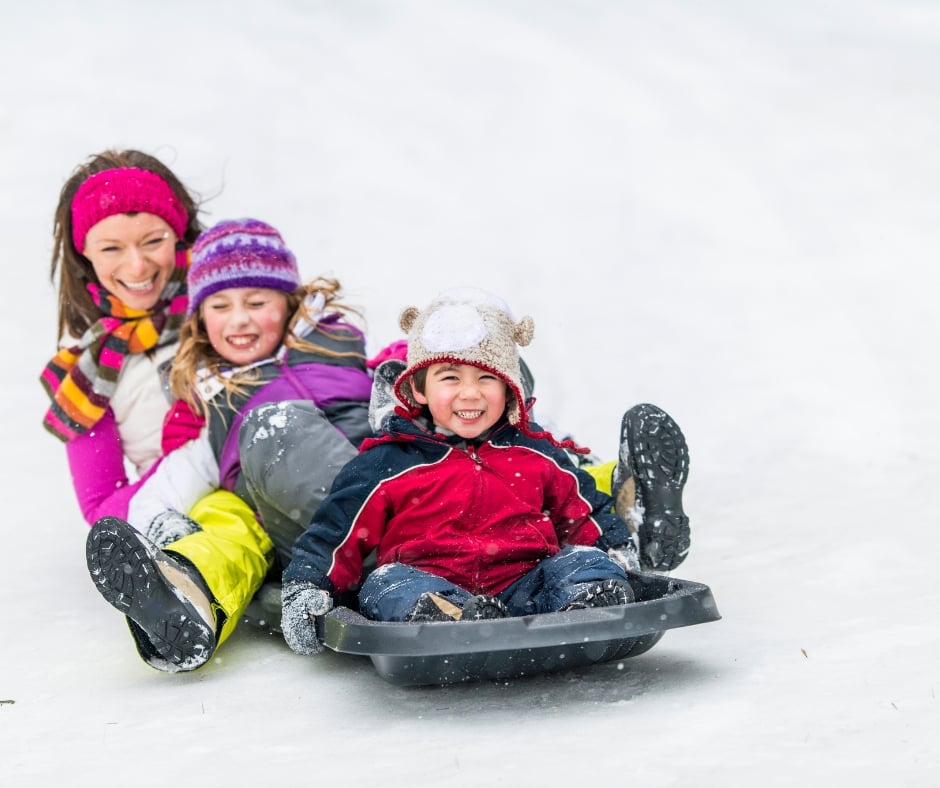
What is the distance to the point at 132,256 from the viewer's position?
13.6 feet

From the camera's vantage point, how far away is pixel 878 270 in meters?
6.90

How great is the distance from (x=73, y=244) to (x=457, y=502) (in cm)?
204

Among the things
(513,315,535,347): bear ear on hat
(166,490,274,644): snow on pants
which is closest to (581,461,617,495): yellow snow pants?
(513,315,535,347): bear ear on hat

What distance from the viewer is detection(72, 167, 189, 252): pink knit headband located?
4180 millimetres

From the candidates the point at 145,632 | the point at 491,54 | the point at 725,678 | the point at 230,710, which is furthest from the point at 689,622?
the point at 491,54

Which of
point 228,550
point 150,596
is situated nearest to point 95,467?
point 228,550

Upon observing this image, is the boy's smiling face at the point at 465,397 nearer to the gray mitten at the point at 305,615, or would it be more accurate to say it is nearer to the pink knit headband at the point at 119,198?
the gray mitten at the point at 305,615

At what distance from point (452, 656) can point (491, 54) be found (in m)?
7.88

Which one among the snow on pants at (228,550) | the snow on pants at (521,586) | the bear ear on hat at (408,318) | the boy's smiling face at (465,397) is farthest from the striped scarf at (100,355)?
the snow on pants at (521,586)

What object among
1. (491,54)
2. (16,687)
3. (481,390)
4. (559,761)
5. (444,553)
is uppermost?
(491,54)

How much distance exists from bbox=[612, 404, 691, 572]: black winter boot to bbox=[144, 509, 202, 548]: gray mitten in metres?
1.17

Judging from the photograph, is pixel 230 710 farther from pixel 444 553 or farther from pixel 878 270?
pixel 878 270

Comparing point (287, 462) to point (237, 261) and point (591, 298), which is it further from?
point (591, 298)

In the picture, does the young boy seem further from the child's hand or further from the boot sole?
the child's hand
